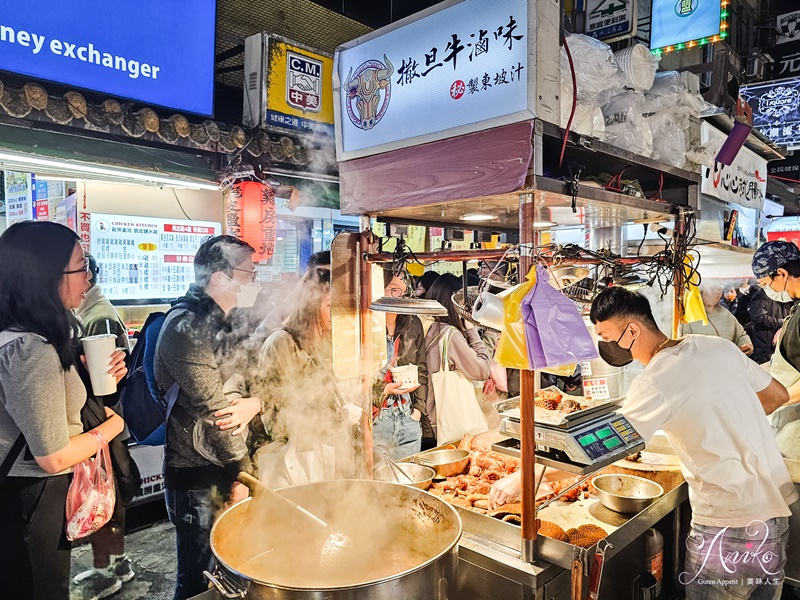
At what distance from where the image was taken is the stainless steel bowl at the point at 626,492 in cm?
293

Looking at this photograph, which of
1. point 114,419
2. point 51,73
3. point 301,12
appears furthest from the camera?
point 301,12

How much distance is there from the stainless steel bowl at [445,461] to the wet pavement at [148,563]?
2585 mm

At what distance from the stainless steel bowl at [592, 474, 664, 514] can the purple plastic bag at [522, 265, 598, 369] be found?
1.21m

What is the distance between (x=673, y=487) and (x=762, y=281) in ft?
7.63

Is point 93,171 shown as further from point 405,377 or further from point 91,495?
point 405,377

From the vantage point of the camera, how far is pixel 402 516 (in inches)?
94.5

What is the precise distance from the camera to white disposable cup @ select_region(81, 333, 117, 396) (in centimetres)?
277

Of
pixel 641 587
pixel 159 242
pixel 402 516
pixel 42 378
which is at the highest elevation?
pixel 159 242

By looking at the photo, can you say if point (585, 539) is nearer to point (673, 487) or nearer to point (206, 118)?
point (673, 487)

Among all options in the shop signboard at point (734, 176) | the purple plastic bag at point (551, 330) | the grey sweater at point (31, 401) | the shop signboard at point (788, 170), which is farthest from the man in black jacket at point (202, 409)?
the shop signboard at point (788, 170)

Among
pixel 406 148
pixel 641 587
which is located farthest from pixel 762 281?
pixel 406 148

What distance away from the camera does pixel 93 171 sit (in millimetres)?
4602

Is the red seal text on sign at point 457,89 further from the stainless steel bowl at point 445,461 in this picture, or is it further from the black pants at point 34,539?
the black pants at point 34,539

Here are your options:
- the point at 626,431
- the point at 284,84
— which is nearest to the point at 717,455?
the point at 626,431
